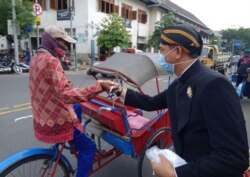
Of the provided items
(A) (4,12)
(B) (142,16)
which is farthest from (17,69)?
(B) (142,16)

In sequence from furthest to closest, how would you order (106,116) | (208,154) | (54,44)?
1. (106,116)
2. (54,44)
3. (208,154)

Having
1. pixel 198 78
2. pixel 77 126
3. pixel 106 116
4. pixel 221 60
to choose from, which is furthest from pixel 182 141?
pixel 221 60

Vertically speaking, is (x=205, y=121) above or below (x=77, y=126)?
above

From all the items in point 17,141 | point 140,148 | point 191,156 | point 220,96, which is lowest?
point 17,141

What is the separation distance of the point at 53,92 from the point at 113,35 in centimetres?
1897

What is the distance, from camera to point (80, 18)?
22828mm

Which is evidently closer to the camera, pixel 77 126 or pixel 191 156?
pixel 191 156

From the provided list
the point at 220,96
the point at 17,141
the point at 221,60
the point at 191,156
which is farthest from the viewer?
the point at 221,60

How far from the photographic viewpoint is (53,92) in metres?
2.43

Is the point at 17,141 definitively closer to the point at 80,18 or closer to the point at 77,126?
the point at 77,126

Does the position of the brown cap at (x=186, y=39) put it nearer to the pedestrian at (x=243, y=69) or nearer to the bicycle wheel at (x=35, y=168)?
the bicycle wheel at (x=35, y=168)

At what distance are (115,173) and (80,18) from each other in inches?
800

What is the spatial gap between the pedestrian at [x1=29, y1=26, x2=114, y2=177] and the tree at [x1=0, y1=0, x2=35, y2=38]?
47.6 feet

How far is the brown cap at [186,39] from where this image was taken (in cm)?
163
